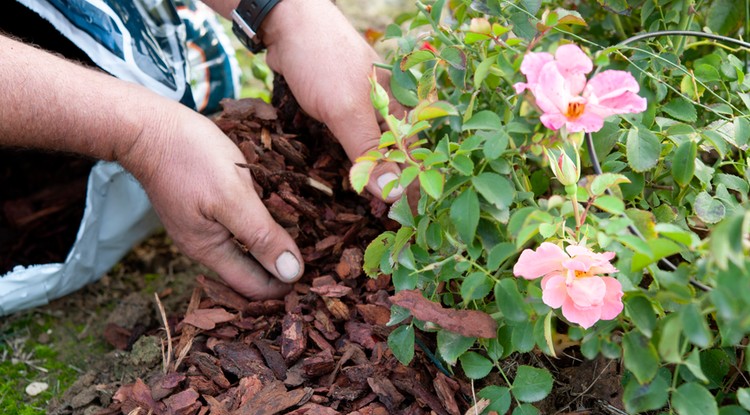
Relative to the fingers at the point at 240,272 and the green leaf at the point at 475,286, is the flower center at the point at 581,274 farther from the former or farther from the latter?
the fingers at the point at 240,272

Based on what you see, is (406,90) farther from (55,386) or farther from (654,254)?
(55,386)

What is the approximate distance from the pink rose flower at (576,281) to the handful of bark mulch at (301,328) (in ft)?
0.94

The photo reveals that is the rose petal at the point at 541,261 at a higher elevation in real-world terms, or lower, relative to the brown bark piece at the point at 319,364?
higher

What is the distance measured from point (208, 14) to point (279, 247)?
3.39 ft

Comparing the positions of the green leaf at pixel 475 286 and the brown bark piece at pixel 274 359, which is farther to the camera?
the brown bark piece at pixel 274 359

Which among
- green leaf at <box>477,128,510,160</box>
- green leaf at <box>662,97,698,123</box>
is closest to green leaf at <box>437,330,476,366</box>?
green leaf at <box>477,128,510,160</box>

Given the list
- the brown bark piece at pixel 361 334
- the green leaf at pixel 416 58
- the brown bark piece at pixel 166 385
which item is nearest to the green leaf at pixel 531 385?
the brown bark piece at pixel 361 334

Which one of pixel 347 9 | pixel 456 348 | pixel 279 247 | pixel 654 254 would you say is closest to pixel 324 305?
pixel 279 247

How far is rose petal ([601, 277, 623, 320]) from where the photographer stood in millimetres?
959

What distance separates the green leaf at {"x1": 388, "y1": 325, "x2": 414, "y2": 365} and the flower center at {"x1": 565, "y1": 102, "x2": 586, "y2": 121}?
19.0 inches

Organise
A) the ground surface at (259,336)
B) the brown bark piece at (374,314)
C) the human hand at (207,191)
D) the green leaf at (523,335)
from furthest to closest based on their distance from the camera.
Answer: the human hand at (207,191), the brown bark piece at (374,314), the ground surface at (259,336), the green leaf at (523,335)

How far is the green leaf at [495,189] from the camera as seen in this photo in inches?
40.3

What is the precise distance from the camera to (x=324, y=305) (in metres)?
1.52

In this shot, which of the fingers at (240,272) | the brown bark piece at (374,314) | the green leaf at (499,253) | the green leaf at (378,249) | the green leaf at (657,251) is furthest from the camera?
the fingers at (240,272)
